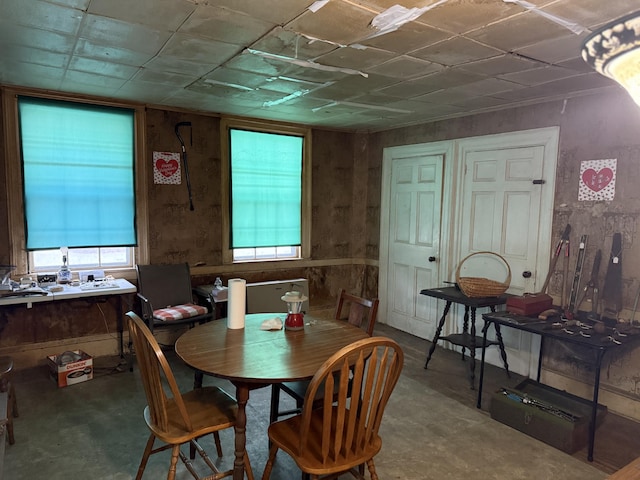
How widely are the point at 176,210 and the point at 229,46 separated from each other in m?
2.22

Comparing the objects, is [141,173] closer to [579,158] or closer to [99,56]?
[99,56]

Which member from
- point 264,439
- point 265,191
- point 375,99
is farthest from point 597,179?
point 265,191

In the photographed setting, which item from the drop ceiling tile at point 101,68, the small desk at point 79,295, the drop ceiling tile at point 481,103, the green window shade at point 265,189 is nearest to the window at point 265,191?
the green window shade at point 265,189

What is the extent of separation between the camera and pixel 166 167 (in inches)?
167

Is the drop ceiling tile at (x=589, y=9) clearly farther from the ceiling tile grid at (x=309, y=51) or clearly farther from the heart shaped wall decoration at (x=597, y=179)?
the heart shaped wall decoration at (x=597, y=179)

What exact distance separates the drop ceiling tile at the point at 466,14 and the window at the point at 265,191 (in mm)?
2918

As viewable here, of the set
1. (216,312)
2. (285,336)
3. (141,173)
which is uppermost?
(141,173)

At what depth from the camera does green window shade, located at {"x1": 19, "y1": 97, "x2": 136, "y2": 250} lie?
12.1 ft

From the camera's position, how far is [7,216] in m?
3.60

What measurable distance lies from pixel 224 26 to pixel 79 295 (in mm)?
2405

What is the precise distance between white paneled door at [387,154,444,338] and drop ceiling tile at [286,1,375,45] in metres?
2.51

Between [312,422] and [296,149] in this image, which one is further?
[296,149]

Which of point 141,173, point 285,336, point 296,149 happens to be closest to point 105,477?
point 285,336

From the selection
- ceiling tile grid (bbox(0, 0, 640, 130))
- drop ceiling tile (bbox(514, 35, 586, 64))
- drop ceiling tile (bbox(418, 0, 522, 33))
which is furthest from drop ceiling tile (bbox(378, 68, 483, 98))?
drop ceiling tile (bbox(418, 0, 522, 33))
